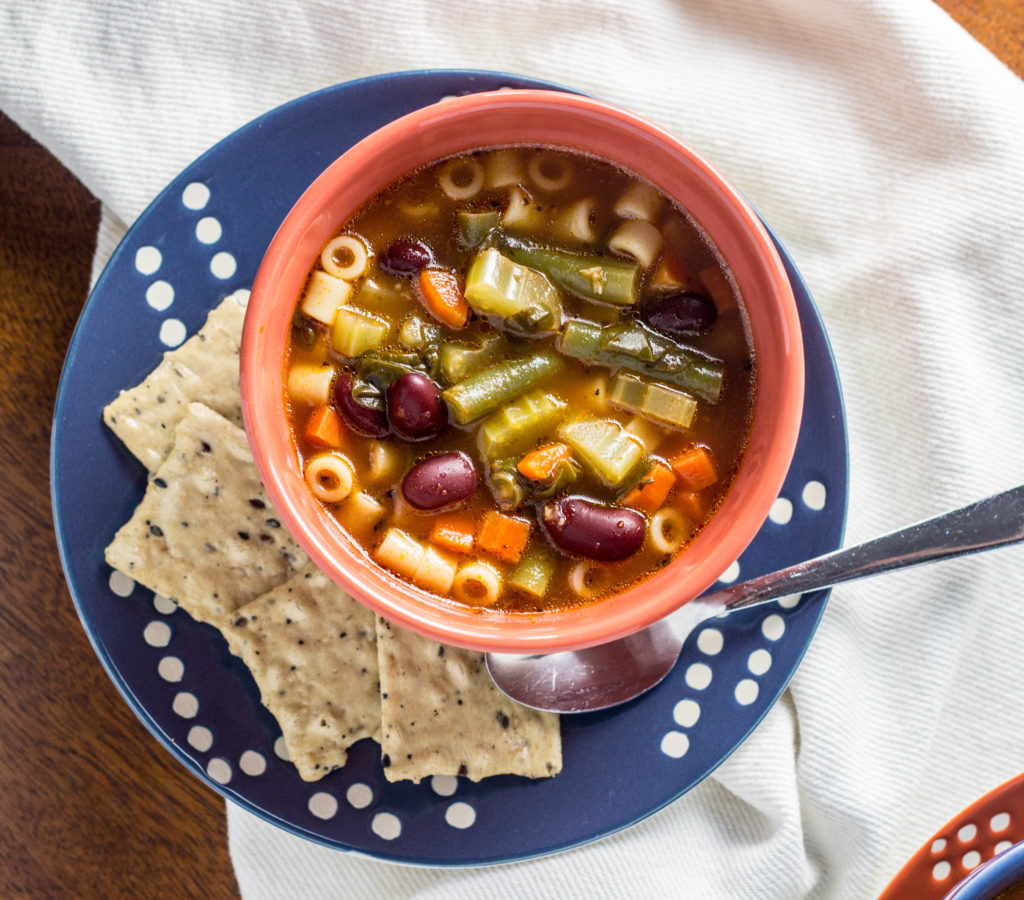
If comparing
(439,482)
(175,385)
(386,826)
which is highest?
(175,385)

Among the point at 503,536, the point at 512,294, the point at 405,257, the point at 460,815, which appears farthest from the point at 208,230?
the point at 460,815

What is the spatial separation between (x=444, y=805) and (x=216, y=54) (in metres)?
→ 2.14

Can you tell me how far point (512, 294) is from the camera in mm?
2166

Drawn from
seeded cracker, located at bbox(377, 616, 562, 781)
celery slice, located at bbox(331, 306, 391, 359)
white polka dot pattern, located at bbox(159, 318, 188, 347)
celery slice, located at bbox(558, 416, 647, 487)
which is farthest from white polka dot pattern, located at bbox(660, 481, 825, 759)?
white polka dot pattern, located at bbox(159, 318, 188, 347)

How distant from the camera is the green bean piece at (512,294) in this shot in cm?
215

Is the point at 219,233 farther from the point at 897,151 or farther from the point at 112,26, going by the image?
the point at 897,151

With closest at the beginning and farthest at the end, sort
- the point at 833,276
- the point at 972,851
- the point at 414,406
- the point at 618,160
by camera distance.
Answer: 1. the point at 414,406
2. the point at 618,160
3. the point at 972,851
4. the point at 833,276

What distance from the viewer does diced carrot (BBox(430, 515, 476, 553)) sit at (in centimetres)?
221

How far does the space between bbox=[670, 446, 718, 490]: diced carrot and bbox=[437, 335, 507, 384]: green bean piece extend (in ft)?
1.59

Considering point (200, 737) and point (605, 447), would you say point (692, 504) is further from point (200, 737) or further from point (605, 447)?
point (200, 737)

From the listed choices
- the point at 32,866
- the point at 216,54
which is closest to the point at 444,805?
the point at 32,866

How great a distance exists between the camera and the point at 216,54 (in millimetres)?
2682

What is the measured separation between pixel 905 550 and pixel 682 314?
0.78 metres

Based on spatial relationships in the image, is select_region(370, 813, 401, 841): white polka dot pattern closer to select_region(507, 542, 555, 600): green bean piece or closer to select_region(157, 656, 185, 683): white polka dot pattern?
select_region(157, 656, 185, 683): white polka dot pattern
